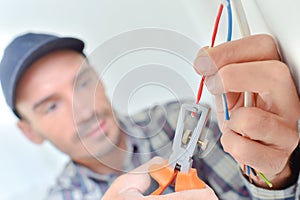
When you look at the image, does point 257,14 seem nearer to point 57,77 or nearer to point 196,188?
point 196,188

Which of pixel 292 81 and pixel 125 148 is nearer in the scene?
pixel 292 81

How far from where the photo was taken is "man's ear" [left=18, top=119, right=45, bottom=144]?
2.44ft

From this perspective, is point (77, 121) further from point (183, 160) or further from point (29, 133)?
point (183, 160)

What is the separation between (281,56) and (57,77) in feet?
1.34

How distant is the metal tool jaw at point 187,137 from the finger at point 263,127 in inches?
1.2

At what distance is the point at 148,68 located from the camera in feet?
1.73

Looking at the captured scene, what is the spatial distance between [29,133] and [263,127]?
47 centimetres

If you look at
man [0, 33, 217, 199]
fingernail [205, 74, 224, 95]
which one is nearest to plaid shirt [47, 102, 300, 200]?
man [0, 33, 217, 199]

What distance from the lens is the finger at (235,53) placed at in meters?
0.41

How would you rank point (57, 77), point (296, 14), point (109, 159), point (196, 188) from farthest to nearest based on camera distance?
1. point (57, 77)
2. point (109, 159)
3. point (196, 188)
4. point (296, 14)

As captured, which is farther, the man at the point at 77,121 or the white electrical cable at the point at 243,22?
the man at the point at 77,121

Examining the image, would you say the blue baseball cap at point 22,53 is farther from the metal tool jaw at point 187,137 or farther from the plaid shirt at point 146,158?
the metal tool jaw at point 187,137

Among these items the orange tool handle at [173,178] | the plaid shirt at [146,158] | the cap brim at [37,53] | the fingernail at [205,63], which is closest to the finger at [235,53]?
the fingernail at [205,63]

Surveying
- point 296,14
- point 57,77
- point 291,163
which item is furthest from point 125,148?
point 296,14
